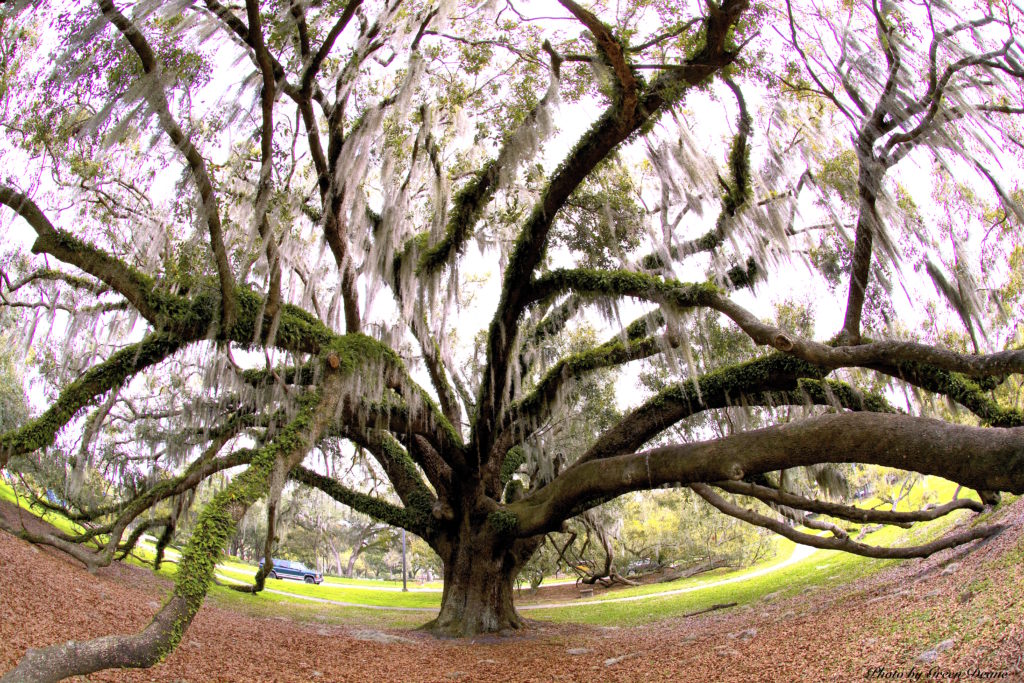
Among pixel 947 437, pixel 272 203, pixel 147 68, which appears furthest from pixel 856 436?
pixel 147 68

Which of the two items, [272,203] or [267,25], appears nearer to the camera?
[267,25]

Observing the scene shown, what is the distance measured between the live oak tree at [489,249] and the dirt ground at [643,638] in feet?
3.27

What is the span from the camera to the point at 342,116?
7.58m

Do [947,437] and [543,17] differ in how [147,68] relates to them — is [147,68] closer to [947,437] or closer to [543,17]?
[543,17]

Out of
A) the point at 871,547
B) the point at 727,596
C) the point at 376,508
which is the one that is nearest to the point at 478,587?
the point at 376,508

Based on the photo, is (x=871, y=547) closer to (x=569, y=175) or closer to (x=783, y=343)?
(x=783, y=343)

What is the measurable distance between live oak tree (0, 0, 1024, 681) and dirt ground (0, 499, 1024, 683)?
997 millimetres

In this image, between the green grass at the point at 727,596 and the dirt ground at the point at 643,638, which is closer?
the dirt ground at the point at 643,638

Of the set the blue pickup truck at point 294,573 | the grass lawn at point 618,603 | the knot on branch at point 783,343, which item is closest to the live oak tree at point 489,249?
the knot on branch at point 783,343

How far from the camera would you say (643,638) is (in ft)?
26.6

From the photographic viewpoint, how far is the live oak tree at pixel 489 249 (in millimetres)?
5309

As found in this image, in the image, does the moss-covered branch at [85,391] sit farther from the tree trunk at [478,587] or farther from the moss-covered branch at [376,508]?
the tree trunk at [478,587]

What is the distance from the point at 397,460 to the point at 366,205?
13.8 feet

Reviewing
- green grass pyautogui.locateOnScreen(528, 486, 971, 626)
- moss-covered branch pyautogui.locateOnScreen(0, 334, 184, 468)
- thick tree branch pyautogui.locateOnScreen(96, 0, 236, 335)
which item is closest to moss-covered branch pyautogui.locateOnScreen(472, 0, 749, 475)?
thick tree branch pyautogui.locateOnScreen(96, 0, 236, 335)
